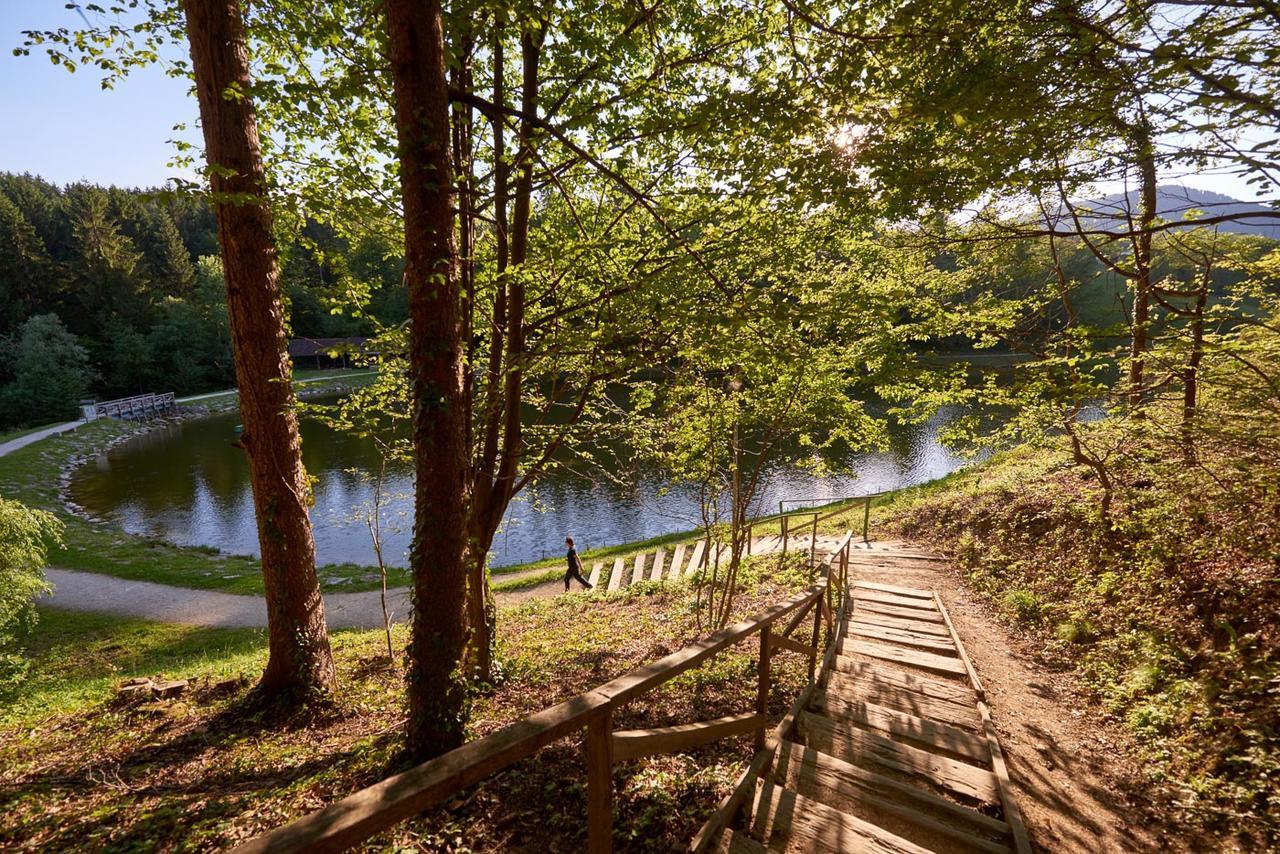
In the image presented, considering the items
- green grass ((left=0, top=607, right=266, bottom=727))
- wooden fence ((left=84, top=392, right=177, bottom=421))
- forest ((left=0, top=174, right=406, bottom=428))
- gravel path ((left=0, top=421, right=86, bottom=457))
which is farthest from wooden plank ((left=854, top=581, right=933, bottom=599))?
wooden fence ((left=84, top=392, right=177, bottom=421))

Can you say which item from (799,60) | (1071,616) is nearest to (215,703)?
(799,60)

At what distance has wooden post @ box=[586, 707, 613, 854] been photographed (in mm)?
2008

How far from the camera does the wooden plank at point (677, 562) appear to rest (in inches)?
505

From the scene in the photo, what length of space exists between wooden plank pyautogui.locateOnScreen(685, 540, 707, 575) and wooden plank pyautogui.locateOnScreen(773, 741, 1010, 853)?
9136 mm

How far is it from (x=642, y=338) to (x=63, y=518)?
24461mm

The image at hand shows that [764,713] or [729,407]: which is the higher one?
[729,407]

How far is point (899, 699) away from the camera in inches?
A: 180

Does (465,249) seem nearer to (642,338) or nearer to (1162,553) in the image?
(642,338)

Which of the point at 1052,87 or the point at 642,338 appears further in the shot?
the point at 642,338

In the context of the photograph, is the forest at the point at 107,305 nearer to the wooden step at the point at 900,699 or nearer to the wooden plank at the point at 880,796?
the wooden step at the point at 900,699

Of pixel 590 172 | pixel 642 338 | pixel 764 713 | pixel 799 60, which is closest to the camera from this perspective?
pixel 764 713

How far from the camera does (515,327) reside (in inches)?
218

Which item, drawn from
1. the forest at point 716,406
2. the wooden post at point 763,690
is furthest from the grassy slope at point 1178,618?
the wooden post at point 763,690

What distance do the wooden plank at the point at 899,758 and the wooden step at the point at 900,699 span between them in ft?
2.03
